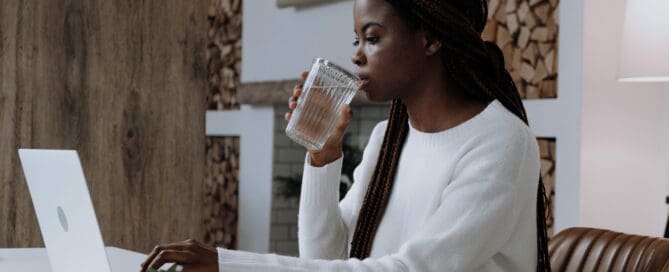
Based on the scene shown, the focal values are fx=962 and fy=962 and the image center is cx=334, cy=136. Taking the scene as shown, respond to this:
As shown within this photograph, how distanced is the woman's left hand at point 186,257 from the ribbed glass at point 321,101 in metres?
0.30

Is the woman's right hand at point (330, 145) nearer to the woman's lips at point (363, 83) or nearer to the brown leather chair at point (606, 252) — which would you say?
the woman's lips at point (363, 83)

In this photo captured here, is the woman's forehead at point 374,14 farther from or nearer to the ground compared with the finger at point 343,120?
farther from the ground

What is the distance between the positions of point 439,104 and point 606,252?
1.20 feet

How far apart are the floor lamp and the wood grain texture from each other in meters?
1.11

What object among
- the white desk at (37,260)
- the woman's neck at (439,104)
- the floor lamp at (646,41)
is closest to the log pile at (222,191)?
the floor lamp at (646,41)

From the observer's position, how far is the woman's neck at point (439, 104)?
1.34 m

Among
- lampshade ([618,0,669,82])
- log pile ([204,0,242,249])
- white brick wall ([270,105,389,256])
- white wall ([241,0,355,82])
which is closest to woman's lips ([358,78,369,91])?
lampshade ([618,0,669,82])

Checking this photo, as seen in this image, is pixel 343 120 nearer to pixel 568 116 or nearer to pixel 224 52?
pixel 568 116

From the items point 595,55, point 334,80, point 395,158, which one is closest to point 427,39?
point 334,80

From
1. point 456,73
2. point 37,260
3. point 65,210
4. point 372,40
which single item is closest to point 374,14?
point 372,40

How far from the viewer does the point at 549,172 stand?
3.17 m

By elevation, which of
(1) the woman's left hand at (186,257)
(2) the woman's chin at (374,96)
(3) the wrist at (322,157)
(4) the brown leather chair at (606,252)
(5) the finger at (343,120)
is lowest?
(4) the brown leather chair at (606,252)

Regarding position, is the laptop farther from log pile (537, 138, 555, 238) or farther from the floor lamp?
log pile (537, 138, 555, 238)

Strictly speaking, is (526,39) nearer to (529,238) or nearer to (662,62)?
(662,62)
